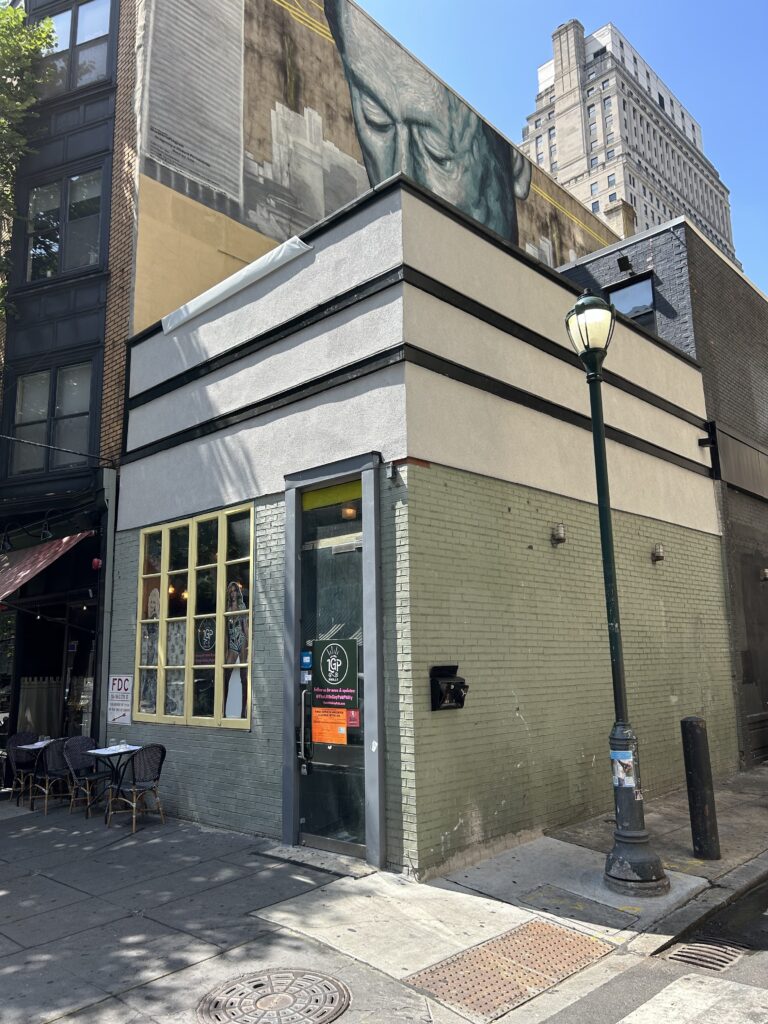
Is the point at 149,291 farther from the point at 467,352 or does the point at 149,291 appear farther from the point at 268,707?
the point at 268,707

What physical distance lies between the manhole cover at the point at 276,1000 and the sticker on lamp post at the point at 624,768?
10.3 feet

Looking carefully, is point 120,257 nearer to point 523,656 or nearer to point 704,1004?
point 523,656

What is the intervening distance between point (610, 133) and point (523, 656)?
341 ft

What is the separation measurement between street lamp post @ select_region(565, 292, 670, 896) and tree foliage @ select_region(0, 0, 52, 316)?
33.7 ft

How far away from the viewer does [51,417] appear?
40.0 feet

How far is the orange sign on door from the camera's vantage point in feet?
24.3

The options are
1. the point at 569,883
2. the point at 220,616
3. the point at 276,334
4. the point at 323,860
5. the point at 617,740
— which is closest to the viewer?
the point at 569,883

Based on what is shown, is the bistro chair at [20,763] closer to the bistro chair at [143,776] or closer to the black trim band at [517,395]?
the bistro chair at [143,776]

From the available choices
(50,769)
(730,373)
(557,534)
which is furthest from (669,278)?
(50,769)

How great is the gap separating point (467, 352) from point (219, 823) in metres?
6.03

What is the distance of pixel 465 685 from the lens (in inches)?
280

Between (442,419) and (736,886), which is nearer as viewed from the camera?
(736,886)

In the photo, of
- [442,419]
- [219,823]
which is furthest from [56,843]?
[442,419]

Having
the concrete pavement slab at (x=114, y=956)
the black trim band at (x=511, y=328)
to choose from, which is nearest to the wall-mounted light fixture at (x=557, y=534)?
the black trim band at (x=511, y=328)
